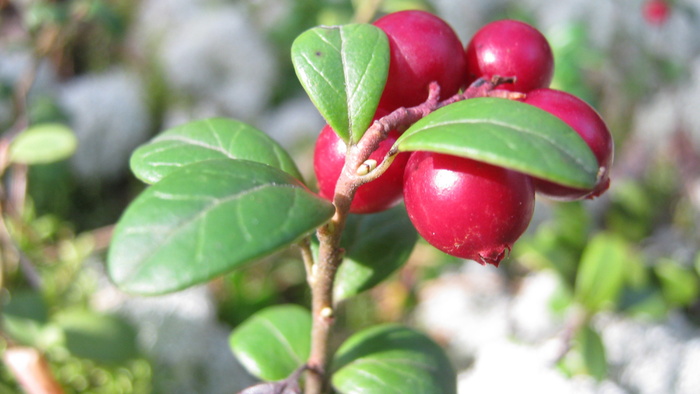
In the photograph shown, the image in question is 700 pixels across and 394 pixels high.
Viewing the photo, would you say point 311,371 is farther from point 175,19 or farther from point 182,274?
point 175,19

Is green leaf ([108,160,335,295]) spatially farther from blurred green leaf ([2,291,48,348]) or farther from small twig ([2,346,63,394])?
blurred green leaf ([2,291,48,348])

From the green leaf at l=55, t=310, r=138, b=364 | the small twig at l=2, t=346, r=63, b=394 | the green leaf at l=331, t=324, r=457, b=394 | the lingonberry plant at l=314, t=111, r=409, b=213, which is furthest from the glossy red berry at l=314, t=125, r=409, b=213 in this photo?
the green leaf at l=55, t=310, r=138, b=364

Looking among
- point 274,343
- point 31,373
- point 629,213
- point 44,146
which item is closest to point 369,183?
point 274,343

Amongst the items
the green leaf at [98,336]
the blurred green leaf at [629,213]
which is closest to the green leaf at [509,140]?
the green leaf at [98,336]

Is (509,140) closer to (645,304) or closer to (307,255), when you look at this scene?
(307,255)

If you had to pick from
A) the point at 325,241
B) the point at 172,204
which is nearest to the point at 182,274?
the point at 172,204
